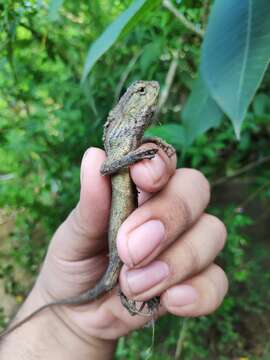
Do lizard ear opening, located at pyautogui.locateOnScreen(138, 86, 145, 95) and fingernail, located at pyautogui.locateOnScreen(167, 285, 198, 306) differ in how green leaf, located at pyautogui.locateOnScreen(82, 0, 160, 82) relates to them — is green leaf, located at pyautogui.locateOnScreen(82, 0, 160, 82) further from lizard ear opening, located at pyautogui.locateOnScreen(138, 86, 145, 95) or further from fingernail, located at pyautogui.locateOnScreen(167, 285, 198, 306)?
fingernail, located at pyautogui.locateOnScreen(167, 285, 198, 306)

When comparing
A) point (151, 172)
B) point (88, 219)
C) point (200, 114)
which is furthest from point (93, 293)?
point (200, 114)

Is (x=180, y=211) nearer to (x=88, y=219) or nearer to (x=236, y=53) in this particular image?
(x=88, y=219)

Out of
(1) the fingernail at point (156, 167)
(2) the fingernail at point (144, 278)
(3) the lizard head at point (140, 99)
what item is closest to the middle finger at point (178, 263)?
(2) the fingernail at point (144, 278)

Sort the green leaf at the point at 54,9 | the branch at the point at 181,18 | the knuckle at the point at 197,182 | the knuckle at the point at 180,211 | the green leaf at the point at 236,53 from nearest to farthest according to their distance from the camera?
1. the green leaf at the point at 236,53
2. the green leaf at the point at 54,9
3. the knuckle at the point at 180,211
4. the knuckle at the point at 197,182
5. the branch at the point at 181,18

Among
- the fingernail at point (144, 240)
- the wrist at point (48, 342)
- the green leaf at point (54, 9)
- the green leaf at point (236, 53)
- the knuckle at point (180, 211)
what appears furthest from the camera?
the wrist at point (48, 342)

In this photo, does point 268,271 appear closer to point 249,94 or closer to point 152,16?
point 152,16

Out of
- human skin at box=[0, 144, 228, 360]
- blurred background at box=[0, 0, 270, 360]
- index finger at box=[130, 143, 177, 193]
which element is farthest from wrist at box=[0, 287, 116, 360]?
index finger at box=[130, 143, 177, 193]

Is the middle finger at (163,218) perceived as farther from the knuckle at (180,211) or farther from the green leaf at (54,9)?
the green leaf at (54,9)

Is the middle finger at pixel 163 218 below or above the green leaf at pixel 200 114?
below
